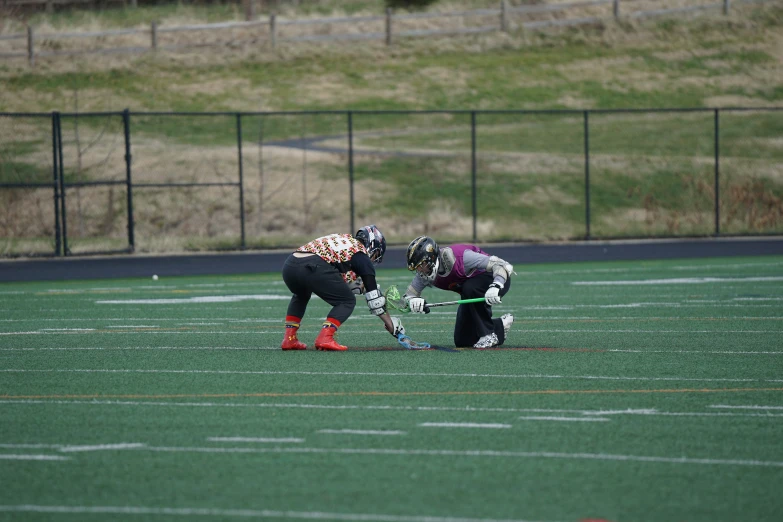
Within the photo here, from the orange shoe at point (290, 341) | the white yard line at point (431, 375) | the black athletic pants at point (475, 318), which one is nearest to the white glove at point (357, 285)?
the orange shoe at point (290, 341)

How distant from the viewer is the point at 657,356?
12.1 meters

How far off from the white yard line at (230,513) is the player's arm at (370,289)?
5.49 m

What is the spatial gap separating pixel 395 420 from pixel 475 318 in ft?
13.1

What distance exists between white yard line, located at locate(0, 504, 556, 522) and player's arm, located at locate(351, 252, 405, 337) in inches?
216

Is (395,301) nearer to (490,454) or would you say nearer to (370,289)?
(370,289)

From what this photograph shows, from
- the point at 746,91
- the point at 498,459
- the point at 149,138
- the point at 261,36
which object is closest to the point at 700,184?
the point at 746,91

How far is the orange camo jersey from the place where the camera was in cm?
1241

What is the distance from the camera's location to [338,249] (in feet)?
40.8

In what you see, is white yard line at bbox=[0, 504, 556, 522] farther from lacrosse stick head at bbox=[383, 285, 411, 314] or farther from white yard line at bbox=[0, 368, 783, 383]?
lacrosse stick head at bbox=[383, 285, 411, 314]

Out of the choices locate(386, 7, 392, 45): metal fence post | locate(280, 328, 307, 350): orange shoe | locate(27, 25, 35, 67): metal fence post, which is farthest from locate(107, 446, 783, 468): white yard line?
locate(386, 7, 392, 45): metal fence post

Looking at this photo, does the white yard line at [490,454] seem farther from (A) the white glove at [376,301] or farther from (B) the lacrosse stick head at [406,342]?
(B) the lacrosse stick head at [406,342]

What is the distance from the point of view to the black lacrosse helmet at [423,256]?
40.3ft

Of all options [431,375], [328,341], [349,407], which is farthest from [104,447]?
[328,341]

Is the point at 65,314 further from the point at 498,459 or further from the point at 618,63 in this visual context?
the point at 618,63
